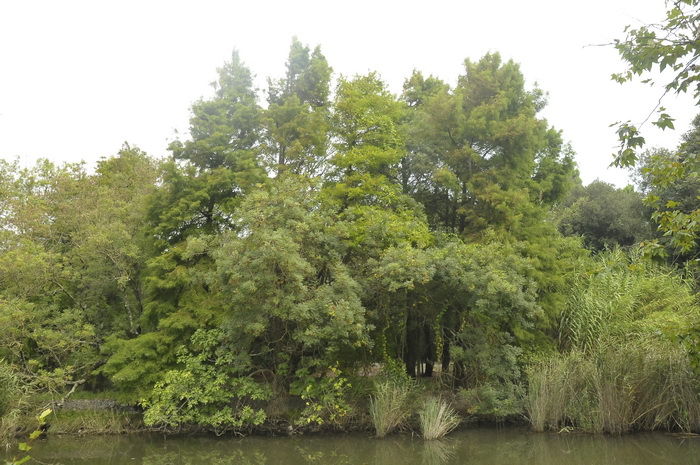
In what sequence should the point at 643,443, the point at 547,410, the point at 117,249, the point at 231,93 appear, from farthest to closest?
the point at 231,93 < the point at 117,249 < the point at 547,410 < the point at 643,443

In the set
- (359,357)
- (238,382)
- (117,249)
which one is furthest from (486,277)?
(117,249)

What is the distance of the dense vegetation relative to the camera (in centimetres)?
1130

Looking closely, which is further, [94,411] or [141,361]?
[94,411]

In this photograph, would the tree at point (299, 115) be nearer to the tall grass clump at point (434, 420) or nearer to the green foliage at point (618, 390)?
the tall grass clump at point (434, 420)

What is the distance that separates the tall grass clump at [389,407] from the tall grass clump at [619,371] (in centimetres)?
291

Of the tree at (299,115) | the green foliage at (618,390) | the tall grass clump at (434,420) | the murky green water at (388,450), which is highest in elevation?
the tree at (299,115)

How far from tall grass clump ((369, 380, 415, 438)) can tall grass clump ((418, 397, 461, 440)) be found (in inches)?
19.8

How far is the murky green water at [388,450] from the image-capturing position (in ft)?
32.0

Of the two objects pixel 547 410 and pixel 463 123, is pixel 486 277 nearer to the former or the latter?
pixel 547 410

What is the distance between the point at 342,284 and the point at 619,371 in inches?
248

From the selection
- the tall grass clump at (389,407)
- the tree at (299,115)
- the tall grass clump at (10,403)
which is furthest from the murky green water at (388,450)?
the tree at (299,115)

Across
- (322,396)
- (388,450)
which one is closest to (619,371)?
(388,450)

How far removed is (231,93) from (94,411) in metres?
10.5

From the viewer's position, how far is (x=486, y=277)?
11484 mm
